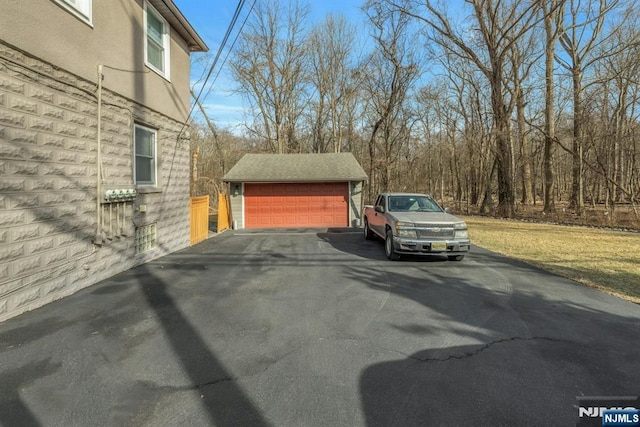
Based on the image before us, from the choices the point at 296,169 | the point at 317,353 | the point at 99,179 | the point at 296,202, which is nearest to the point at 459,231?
the point at 317,353

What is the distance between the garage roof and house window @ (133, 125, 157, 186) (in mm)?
7666

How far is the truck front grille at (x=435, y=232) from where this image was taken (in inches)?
294

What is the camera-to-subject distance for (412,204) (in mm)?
9219

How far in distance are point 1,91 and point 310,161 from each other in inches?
579

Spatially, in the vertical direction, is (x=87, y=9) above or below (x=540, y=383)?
above

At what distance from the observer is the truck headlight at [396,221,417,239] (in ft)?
24.8

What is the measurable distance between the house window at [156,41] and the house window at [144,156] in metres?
1.52

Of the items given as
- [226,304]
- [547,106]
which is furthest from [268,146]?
[226,304]

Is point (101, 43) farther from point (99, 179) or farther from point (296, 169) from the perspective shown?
point (296, 169)

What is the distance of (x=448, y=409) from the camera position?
95.7 inches

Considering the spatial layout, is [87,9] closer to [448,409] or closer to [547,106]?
[448,409]

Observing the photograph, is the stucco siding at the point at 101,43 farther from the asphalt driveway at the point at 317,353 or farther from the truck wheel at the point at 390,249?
the truck wheel at the point at 390,249

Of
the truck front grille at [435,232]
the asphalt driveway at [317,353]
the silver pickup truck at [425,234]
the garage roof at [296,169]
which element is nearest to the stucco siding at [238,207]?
the garage roof at [296,169]

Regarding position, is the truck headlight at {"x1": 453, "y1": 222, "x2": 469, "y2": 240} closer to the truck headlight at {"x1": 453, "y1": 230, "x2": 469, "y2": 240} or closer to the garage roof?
the truck headlight at {"x1": 453, "y1": 230, "x2": 469, "y2": 240}
